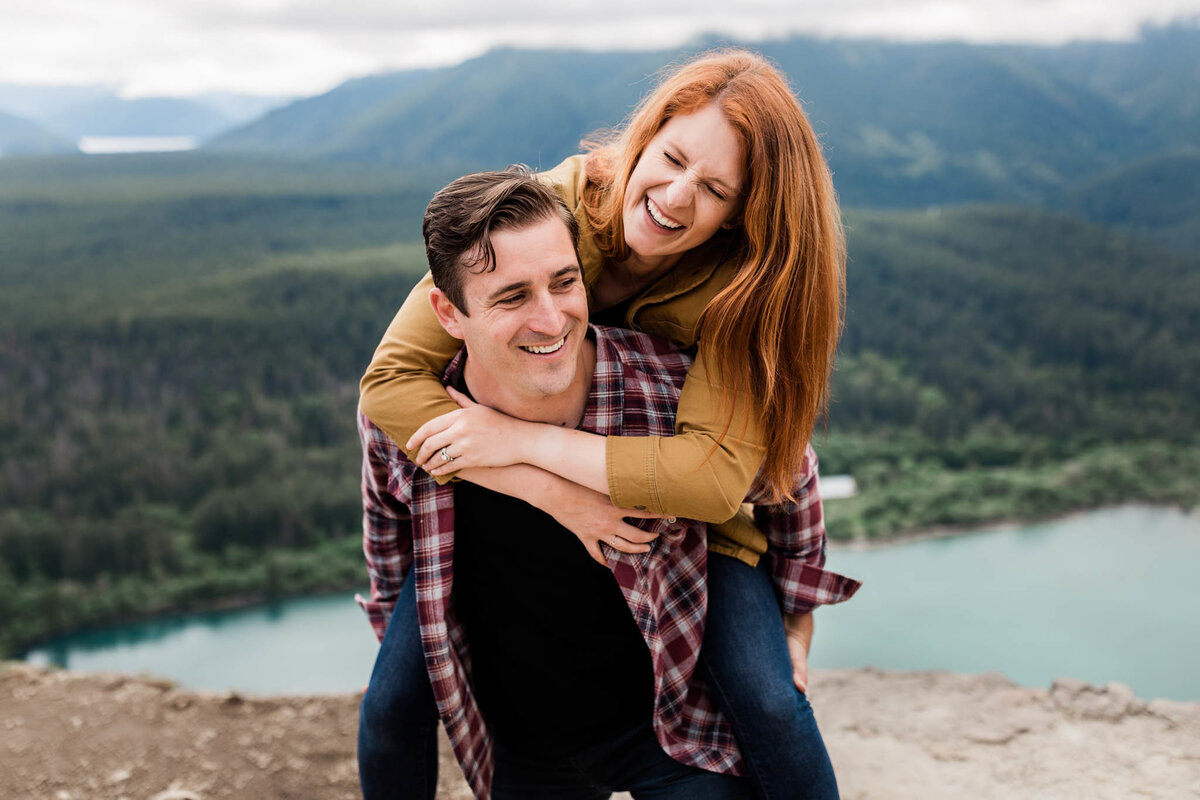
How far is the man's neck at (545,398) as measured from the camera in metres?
1.86

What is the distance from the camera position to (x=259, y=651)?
21188mm

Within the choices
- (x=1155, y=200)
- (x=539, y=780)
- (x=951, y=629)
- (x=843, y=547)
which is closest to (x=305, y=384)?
(x=843, y=547)

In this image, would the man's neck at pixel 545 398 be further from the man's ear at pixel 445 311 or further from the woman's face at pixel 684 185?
the woman's face at pixel 684 185

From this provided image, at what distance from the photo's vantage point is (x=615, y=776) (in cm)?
194

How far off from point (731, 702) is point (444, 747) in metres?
2.05

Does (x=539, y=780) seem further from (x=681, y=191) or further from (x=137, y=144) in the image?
(x=137, y=144)

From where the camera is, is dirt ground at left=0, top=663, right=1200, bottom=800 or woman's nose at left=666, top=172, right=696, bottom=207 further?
dirt ground at left=0, top=663, right=1200, bottom=800

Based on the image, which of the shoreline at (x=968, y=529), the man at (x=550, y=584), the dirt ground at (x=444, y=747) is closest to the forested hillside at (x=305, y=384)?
the shoreline at (x=968, y=529)

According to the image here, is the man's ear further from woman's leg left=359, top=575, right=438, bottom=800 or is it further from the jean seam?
the jean seam

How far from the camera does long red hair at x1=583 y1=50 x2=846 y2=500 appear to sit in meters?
1.75

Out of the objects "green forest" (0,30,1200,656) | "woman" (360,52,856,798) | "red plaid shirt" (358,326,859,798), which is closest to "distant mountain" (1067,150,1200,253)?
"green forest" (0,30,1200,656)

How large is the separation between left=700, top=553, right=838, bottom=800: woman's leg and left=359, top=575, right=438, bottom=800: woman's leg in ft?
2.08

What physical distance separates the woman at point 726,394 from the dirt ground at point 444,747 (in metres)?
1.34

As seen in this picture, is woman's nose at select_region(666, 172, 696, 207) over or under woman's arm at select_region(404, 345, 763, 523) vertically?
over
